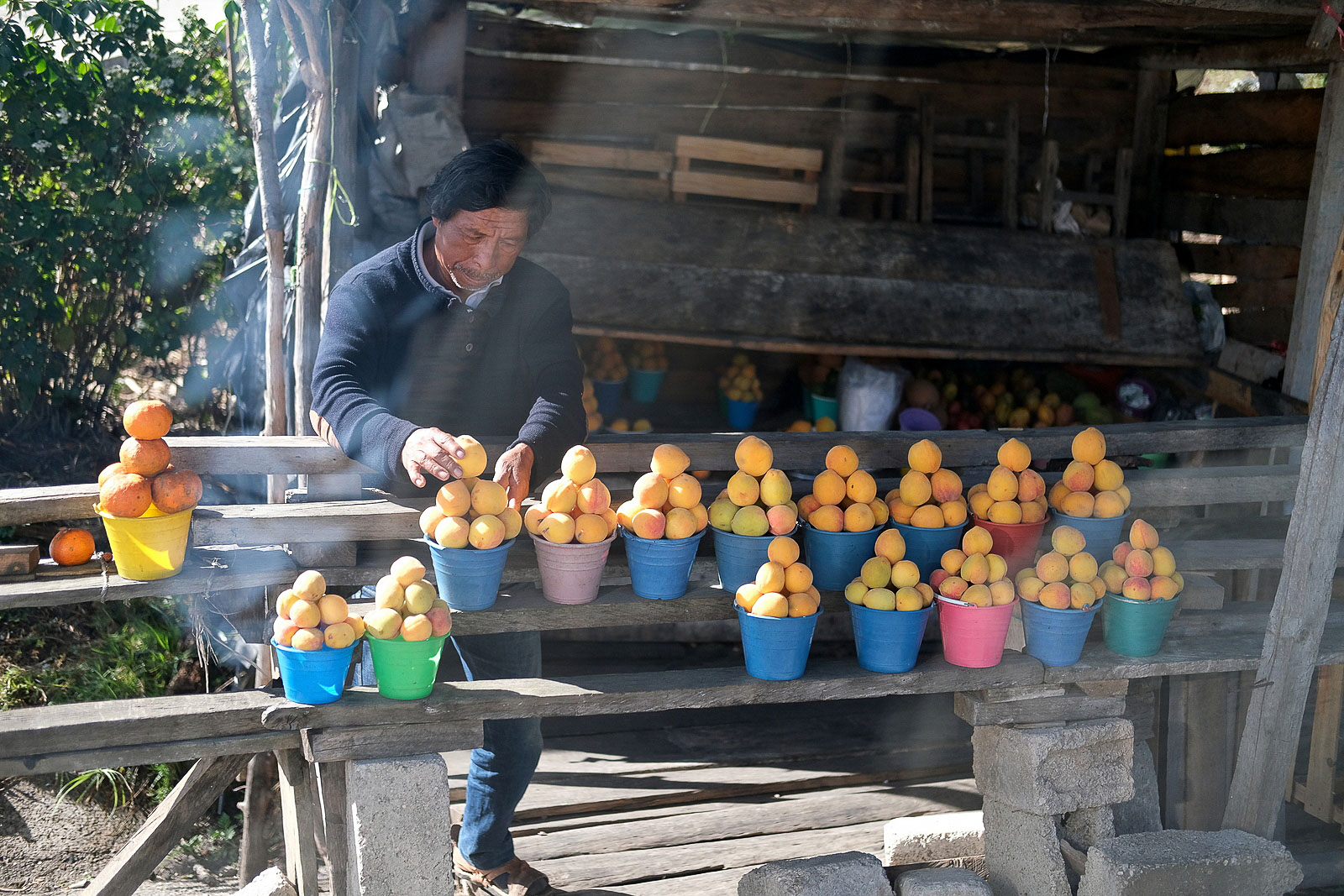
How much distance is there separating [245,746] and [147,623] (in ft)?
10.6

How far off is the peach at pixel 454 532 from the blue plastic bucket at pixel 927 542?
3.82ft

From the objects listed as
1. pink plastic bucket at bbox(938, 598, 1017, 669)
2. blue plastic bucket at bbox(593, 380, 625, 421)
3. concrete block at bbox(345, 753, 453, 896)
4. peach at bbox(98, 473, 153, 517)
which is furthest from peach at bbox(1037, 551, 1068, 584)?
blue plastic bucket at bbox(593, 380, 625, 421)

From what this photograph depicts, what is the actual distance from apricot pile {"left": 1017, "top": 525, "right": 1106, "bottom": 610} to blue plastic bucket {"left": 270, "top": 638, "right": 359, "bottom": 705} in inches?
68.3

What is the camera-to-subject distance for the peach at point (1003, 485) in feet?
10.3

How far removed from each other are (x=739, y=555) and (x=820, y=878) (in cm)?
→ 101

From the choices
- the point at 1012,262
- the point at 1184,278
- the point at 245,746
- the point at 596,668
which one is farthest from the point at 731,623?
the point at 1184,278

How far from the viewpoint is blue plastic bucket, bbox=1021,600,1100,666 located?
3000mm

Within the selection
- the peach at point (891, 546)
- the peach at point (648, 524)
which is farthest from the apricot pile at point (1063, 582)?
the peach at point (648, 524)

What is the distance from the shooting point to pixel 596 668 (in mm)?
5562

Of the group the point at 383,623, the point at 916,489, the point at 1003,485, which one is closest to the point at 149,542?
the point at 383,623

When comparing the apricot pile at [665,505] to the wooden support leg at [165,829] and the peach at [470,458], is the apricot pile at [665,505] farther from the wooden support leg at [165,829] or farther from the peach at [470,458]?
the wooden support leg at [165,829]

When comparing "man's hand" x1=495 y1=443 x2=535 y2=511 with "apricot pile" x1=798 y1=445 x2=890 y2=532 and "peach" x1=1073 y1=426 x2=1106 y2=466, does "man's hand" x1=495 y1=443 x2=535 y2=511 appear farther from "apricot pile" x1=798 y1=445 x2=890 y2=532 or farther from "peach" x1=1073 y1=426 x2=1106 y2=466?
"peach" x1=1073 y1=426 x2=1106 y2=466

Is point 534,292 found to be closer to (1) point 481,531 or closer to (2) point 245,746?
(1) point 481,531

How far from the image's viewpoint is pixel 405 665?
2676mm
